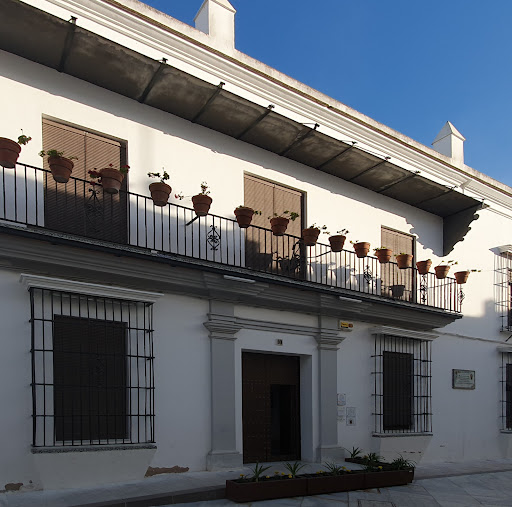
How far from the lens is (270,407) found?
34.1 ft

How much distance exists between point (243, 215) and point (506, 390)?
902cm

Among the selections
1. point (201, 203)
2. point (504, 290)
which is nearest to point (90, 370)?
point (201, 203)

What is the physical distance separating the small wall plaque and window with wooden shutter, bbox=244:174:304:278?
4.96 m

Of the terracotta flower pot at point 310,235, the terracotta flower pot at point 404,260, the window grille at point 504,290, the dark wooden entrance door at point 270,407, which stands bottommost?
the dark wooden entrance door at point 270,407

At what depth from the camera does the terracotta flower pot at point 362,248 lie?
1109cm

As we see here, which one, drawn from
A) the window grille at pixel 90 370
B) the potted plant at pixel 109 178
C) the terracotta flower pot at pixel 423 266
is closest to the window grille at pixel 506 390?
the terracotta flower pot at pixel 423 266

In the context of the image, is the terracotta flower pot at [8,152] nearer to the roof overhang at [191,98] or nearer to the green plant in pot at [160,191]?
the roof overhang at [191,98]

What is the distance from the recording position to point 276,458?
1028 centimetres

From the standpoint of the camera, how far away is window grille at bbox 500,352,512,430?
555 inches

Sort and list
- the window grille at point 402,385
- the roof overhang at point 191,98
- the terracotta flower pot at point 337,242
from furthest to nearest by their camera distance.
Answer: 1. the window grille at point 402,385
2. the terracotta flower pot at point 337,242
3. the roof overhang at point 191,98

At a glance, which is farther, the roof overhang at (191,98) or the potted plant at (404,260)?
the potted plant at (404,260)

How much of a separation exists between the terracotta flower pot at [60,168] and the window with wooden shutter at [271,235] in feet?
11.4

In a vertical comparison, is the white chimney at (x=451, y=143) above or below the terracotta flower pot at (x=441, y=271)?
above

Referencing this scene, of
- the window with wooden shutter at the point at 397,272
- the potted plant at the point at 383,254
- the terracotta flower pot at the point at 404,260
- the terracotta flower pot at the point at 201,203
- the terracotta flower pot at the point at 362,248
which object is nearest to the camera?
the terracotta flower pot at the point at 201,203
